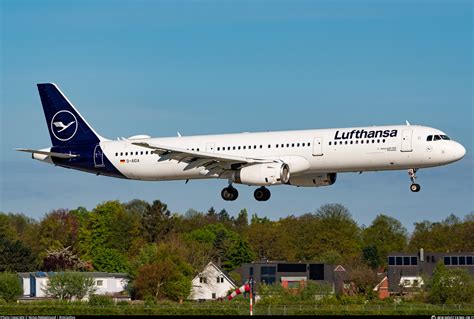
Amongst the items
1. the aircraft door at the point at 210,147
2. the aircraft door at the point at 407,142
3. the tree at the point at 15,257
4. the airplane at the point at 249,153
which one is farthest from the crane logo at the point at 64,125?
the tree at the point at 15,257

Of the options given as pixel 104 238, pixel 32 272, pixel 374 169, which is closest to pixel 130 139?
pixel 374 169

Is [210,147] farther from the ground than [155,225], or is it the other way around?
[155,225]

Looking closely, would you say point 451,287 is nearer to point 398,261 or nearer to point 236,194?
point 236,194

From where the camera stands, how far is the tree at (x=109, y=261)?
16612 centimetres

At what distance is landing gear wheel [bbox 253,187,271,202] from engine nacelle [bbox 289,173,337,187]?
2246 millimetres

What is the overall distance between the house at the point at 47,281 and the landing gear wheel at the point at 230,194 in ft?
142

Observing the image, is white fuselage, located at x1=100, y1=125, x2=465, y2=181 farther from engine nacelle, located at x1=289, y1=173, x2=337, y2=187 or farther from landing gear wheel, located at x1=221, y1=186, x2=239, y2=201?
engine nacelle, located at x1=289, y1=173, x2=337, y2=187

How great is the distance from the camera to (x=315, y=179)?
8825 cm

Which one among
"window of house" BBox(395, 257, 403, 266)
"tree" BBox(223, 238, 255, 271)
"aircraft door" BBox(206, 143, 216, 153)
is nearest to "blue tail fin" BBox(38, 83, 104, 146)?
"aircraft door" BBox(206, 143, 216, 153)

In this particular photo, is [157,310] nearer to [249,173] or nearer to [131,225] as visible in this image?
[249,173]

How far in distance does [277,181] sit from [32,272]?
6652 centimetres

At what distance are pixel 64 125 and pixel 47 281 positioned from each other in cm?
3672

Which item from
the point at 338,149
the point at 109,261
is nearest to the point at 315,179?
the point at 338,149

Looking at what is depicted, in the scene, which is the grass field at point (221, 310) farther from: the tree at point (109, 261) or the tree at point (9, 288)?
the tree at point (109, 261)
